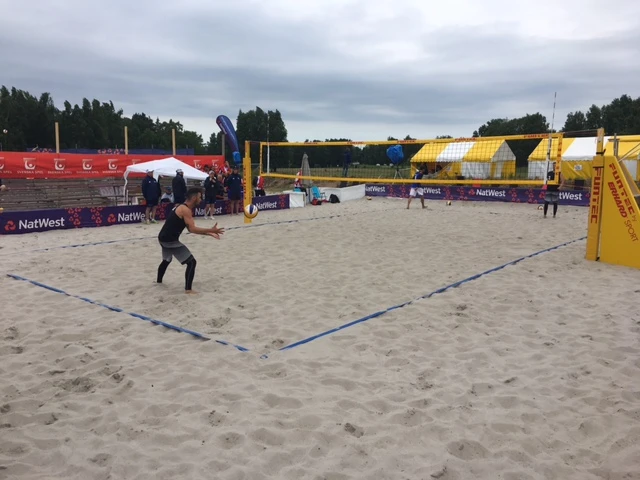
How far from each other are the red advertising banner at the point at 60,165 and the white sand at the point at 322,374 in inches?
310

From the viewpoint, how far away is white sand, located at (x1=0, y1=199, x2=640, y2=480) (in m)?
2.51

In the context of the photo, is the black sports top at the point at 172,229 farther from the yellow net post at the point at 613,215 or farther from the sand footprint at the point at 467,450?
the yellow net post at the point at 613,215

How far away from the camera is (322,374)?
11.5 feet

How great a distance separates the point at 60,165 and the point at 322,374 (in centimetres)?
1363

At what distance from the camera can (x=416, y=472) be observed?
7.84 ft

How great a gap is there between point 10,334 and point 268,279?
113 inches

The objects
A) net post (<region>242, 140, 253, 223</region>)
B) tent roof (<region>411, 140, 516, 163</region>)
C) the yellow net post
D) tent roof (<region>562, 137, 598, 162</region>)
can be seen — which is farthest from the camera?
tent roof (<region>411, 140, 516, 163</region>)

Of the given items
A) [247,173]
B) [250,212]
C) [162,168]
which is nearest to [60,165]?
[162,168]

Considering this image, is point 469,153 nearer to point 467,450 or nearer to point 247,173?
point 247,173

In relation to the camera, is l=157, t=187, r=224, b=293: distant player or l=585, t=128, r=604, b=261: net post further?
l=585, t=128, r=604, b=261: net post

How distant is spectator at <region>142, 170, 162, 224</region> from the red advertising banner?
155 inches

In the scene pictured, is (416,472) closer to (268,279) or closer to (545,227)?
(268,279)

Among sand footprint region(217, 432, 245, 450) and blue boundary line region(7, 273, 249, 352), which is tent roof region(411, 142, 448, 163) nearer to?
blue boundary line region(7, 273, 249, 352)

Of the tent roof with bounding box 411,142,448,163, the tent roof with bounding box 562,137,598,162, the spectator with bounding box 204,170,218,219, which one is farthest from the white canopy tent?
the tent roof with bounding box 562,137,598,162
